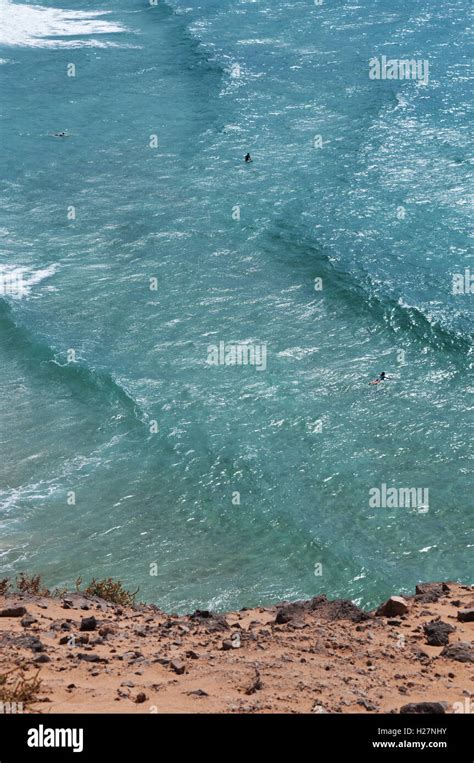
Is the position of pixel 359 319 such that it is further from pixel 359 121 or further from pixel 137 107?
pixel 137 107

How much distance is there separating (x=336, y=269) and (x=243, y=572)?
56.8 feet

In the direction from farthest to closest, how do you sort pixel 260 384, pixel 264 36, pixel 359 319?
pixel 264 36
pixel 359 319
pixel 260 384

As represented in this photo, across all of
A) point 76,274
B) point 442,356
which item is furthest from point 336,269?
point 76,274

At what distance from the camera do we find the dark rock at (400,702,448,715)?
504 inches

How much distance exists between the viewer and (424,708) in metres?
12.9

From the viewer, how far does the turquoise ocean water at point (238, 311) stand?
26.3 meters

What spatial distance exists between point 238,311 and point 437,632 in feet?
70.1

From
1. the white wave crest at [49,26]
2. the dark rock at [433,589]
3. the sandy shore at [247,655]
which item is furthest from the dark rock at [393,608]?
the white wave crest at [49,26]

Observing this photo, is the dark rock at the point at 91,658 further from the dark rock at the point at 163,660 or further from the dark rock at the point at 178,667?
the dark rock at the point at 178,667

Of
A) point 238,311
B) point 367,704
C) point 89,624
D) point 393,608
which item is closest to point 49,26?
point 238,311

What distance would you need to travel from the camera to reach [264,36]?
6350cm

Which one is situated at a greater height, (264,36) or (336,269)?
(264,36)

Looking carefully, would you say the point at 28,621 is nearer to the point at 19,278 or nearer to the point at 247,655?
the point at 247,655

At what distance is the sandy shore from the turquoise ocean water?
4983mm
